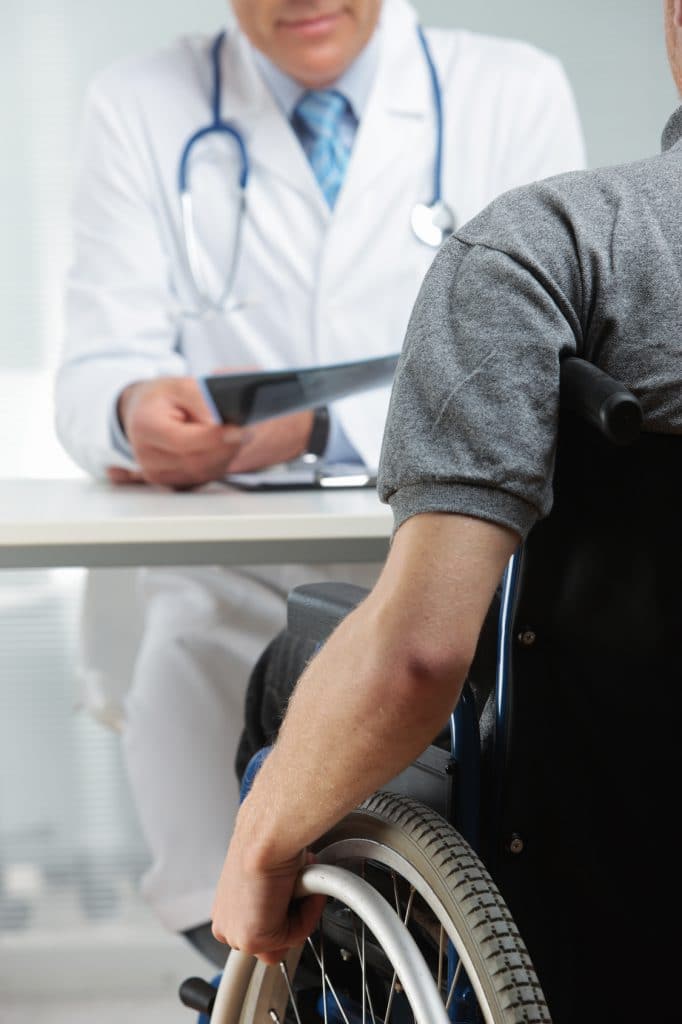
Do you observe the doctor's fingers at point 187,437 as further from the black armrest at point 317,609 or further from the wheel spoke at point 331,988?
the wheel spoke at point 331,988

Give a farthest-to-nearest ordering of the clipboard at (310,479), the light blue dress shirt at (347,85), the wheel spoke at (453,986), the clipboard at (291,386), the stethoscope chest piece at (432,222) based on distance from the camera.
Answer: the light blue dress shirt at (347,85), the stethoscope chest piece at (432,222), the clipboard at (310,479), the clipboard at (291,386), the wheel spoke at (453,986)

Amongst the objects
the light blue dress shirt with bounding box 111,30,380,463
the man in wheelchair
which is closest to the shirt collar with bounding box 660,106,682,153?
the man in wheelchair

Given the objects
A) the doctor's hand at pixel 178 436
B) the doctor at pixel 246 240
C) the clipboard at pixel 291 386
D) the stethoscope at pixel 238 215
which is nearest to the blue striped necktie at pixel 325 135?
the doctor at pixel 246 240

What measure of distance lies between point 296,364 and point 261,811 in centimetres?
126

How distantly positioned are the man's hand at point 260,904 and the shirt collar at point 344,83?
1440 mm

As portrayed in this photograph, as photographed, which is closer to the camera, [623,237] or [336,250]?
[623,237]

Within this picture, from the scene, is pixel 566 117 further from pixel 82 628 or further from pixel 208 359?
pixel 82 628

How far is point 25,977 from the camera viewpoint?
1.96 metres

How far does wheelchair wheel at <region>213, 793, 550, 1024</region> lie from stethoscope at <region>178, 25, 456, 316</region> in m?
1.20

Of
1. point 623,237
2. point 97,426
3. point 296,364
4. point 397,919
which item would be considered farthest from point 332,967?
point 296,364

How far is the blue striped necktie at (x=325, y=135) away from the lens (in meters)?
1.86

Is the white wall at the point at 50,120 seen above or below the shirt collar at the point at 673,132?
below

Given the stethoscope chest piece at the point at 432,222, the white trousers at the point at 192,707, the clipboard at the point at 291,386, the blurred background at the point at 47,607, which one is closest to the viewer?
the clipboard at the point at 291,386

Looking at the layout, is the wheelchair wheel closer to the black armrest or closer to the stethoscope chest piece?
the black armrest
